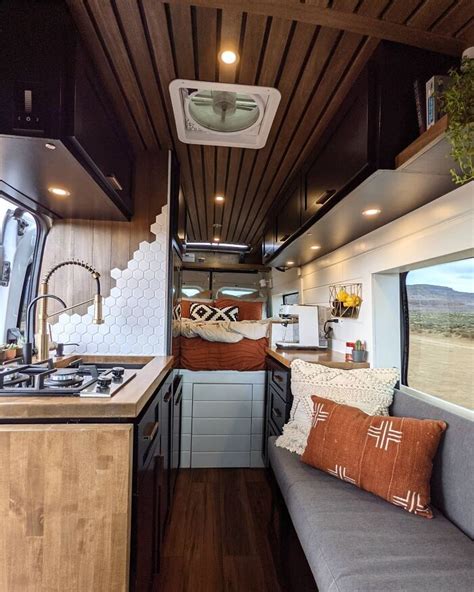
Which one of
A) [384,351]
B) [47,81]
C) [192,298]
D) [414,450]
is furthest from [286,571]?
[192,298]

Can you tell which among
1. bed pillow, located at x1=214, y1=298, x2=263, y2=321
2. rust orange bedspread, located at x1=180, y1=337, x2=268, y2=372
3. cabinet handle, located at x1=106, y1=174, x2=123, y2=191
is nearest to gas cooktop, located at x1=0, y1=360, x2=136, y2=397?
cabinet handle, located at x1=106, y1=174, x2=123, y2=191

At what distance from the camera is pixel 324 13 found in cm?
125

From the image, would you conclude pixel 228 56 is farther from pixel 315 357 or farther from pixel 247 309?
pixel 247 309

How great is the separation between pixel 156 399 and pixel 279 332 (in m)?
1.61

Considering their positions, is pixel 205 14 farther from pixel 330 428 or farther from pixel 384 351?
pixel 384 351

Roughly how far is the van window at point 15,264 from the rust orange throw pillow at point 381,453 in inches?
72.1

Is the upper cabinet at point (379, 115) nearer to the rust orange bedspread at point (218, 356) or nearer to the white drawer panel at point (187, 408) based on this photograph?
the rust orange bedspread at point (218, 356)

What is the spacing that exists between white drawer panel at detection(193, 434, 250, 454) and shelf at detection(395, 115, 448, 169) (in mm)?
2397

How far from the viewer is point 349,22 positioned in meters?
1.29

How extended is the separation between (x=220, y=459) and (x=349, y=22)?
293cm

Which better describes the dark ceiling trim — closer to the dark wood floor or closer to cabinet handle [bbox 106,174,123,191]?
cabinet handle [bbox 106,174,123,191]

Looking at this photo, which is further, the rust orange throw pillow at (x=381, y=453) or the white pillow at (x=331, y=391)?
the white pillow at (x=331, y=391)

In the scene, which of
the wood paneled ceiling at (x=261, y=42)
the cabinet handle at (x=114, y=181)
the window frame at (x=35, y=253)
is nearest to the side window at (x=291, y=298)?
the wood paneled ceiling at (x=261, y=42)

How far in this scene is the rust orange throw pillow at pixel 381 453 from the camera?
1265mm
